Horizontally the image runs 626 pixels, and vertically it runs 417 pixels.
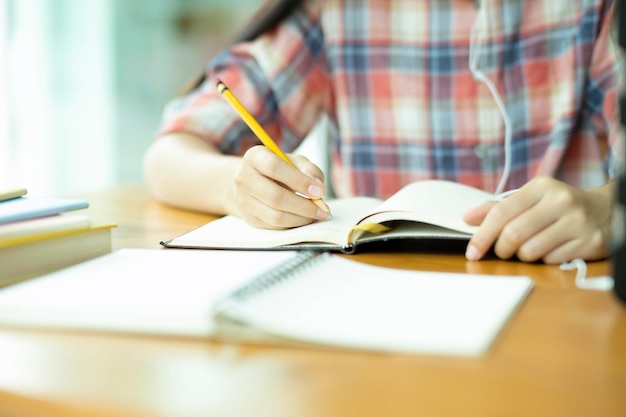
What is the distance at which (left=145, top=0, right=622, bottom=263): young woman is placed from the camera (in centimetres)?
126

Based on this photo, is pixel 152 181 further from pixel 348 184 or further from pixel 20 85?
pixel 20 85

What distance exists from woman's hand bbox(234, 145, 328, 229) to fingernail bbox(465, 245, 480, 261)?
0.17 metres

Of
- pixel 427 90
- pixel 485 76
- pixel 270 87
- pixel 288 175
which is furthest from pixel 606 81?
pixel 288 175

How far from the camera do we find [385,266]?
2.36ft

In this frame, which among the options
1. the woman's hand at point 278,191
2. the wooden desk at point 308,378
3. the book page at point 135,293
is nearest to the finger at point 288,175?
the woman's hand at point 278,191

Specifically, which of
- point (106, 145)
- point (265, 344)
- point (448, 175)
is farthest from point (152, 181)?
point (106, 145)

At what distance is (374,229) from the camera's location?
792 mm

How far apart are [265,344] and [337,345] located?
0.15 ft

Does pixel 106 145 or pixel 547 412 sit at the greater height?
pixel 547 412

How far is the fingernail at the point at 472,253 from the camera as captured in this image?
75 cm

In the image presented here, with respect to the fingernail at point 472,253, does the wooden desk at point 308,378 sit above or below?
above

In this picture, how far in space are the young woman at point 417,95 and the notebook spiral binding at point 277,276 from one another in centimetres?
47

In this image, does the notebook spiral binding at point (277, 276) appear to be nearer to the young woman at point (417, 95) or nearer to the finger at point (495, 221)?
the finger at point (495, 221)

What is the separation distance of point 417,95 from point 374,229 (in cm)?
64
